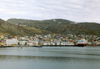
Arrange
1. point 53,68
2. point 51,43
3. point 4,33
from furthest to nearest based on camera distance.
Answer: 1. point 4,33
2. point 51,43
3. point 53,68

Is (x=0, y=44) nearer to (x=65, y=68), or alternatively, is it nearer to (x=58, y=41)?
(x=58, y=41)

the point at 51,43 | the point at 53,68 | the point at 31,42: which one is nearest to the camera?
the point at 53,68

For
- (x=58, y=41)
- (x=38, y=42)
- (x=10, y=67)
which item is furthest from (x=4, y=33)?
(x=10, y=67)

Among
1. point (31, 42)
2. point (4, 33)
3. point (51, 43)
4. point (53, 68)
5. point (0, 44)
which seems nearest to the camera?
point (53, 68)

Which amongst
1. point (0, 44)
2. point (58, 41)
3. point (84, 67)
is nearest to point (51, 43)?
point (58, 41)

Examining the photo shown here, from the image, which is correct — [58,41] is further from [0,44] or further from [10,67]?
[10,67]

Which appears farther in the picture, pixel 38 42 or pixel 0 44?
pixel 38 42

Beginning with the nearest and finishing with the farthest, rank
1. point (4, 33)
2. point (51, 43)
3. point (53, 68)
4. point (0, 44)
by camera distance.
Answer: point (53, 68) → point (0, 44) → point (51, 43) → point (4, 33)

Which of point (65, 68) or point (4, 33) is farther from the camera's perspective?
point (4, 33)

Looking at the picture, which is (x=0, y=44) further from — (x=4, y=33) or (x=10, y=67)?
(x=10, y=67)
